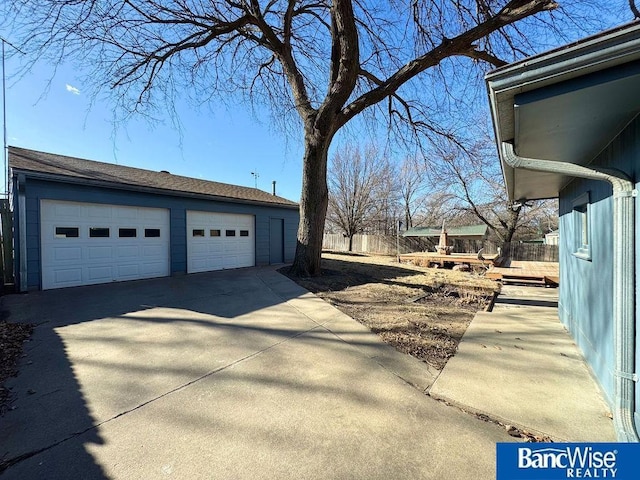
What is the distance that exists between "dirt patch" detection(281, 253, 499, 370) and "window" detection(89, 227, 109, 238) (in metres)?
5.34

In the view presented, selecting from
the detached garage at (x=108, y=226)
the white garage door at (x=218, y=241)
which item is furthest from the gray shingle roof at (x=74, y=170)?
the white garage door at (x=218, y=241)

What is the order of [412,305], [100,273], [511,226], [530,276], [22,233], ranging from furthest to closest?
[511,226] → [530,276] → [100,273] → [22,233] → [412,305]

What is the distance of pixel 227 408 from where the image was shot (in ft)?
7.88

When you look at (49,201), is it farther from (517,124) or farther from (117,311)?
(517,124)

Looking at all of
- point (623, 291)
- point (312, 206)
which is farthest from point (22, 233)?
point (623, 291)

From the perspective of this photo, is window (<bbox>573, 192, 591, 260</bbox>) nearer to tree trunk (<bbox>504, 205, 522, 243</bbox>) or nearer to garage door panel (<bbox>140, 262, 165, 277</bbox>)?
garage door panel (<bbox>140, 262, 165, 277</bbox>)

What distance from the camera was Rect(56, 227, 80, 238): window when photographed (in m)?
6.98

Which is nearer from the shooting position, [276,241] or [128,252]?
[128,252]

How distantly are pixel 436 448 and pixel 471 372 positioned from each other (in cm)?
144

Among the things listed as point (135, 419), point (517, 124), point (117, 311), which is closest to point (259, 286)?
point (117, 311)

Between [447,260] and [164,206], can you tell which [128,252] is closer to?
[164,206]

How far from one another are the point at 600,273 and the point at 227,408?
4.03 meters

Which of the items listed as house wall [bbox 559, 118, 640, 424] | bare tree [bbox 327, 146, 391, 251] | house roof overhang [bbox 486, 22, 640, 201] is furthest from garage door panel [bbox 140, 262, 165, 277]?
bare tree [bbox 327, 146, 391, 251]

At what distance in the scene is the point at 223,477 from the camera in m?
1.71
